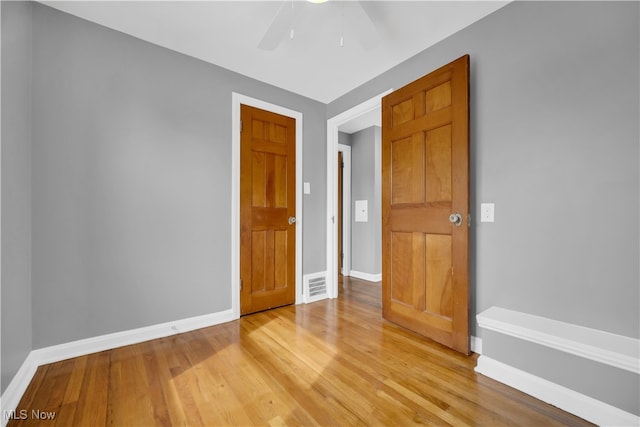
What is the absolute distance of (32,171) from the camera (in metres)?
1.78

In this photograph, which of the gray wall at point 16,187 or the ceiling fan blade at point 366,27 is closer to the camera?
the gray wall at point 16,187

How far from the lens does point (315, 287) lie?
3.26m

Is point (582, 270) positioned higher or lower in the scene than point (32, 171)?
lower

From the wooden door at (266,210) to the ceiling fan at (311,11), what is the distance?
3.25 feet

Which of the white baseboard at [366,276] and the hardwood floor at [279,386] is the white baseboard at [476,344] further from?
the white baseboard at [366,276]

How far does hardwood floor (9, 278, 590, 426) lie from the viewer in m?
1.33

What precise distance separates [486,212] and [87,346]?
3.04 m

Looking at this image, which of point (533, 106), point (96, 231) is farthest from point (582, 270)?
point (96, 231)

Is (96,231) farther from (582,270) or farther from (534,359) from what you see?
(582,270)

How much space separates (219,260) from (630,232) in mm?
2840

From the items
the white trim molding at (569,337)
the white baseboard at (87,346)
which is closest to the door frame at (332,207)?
the white baseboard at (87,346)

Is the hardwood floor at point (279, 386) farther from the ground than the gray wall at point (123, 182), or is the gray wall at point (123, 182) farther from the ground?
the gray wall at point (123, 182)

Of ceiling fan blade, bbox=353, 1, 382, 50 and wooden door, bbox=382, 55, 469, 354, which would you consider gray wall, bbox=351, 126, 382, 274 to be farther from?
ceiling fan blade, bbox=353, 1, 382, 50

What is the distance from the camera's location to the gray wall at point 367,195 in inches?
163
